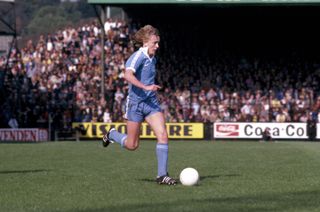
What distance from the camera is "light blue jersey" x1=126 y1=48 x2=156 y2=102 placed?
1253 centimetres

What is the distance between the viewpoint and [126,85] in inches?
1641

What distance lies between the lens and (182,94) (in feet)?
133

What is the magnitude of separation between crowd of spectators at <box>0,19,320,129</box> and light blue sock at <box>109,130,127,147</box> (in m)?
23.9

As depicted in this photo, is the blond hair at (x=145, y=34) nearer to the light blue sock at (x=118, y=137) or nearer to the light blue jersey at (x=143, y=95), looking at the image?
the light blue jersey at (x=143, y=95)

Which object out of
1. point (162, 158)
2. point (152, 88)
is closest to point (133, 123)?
point (162, 158)

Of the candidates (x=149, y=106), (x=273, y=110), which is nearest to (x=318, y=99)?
(x=273, y=110)

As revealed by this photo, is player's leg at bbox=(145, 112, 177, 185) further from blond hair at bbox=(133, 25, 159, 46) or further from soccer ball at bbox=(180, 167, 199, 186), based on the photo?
blond hair at bbox=(133, 25, 159, 46)

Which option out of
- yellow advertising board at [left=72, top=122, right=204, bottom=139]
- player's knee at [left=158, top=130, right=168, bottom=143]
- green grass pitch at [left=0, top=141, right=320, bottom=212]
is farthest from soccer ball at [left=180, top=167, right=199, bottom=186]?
yellow advertising board at [left=72, top=122, right=204, bottom=139]

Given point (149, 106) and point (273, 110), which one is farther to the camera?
point (273, 110)

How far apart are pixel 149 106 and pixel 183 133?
82.9 feet

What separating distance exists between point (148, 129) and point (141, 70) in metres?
25.3

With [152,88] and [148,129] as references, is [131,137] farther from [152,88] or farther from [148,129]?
[148,129]

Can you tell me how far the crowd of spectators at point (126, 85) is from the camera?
38656mm

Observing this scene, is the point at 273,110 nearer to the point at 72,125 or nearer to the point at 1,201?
the point at 72,125
